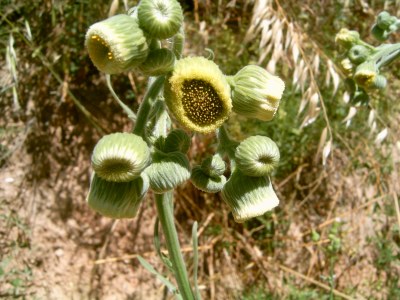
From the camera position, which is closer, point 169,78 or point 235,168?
point 169,78

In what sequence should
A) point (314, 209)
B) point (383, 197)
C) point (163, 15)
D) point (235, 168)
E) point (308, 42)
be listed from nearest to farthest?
point (163, 15) < point (235, 168) < point (308, 42) < point (383, 197) < point (314, 209)

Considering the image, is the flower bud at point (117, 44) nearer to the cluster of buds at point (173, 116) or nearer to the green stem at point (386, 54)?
the cluster of buds at point (173, 116)

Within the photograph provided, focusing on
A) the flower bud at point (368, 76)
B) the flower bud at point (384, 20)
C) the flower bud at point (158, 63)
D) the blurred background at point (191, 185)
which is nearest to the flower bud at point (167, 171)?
the flower bud at point (158, 63)

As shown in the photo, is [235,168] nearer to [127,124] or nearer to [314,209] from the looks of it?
[127,124]

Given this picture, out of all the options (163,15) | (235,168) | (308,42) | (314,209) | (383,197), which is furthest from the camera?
(314,209)

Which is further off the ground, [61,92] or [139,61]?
[139,61]

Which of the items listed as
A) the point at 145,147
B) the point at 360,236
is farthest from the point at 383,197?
the point at 145,147

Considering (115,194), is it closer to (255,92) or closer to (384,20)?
(255,92)
